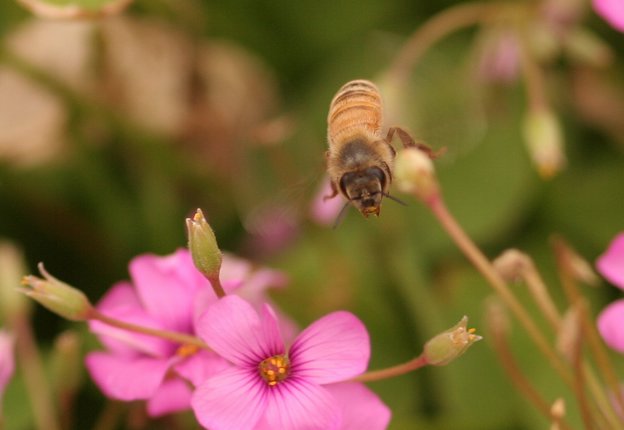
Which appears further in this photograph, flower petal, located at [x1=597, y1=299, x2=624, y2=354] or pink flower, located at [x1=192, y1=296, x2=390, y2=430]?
flower petal, located at [x1=597, y1=299, x2=624, y2=354]

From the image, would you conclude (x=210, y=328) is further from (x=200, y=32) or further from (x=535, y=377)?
(x=200, y=32)

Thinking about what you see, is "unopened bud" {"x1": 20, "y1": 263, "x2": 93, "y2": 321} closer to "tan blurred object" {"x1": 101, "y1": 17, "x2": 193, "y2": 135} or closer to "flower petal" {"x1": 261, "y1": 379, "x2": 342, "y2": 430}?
"flower petal" {"x1": 261, "y1": 379, "x2": 342, "y2": 430}

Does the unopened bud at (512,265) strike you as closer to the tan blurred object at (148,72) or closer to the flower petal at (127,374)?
the flower petal at (127,374)

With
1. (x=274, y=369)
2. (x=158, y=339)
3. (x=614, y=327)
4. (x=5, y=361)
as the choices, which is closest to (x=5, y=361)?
(x=5, y=361)

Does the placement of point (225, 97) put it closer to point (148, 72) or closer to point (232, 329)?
point (148, 72)

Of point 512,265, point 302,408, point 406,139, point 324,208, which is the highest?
point 324,208

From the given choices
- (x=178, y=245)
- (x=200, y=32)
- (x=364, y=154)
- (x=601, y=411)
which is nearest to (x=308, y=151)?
(x=178, y=245)

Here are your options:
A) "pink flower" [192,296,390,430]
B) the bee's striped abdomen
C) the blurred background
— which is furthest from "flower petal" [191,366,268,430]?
the blurred background
